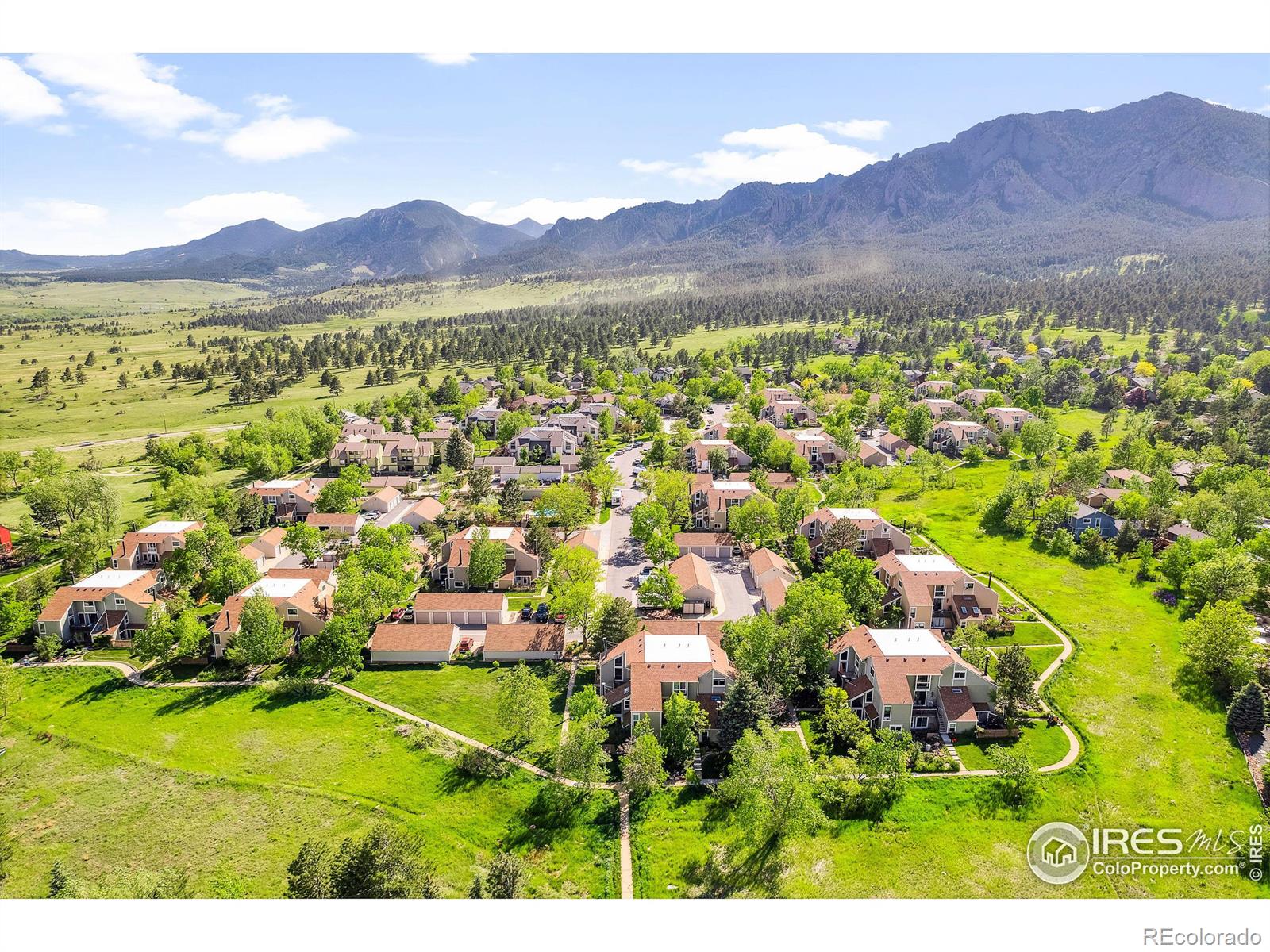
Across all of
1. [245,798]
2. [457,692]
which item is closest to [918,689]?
[457,692]

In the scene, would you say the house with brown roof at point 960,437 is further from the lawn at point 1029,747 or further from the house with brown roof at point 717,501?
the lawn at point 1029,747

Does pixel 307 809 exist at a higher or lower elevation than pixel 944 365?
lower

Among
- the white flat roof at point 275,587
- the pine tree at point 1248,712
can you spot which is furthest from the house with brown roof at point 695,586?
the pine tree at point 1248,712

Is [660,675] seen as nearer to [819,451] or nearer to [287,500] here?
[287,500]

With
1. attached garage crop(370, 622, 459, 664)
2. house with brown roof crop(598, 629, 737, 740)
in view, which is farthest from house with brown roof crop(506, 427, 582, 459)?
house with brown roof crop(598, 629, 737, 740)

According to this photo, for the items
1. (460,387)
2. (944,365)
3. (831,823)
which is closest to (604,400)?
(460,387)

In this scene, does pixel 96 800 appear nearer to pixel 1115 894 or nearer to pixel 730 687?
pixel 730 687

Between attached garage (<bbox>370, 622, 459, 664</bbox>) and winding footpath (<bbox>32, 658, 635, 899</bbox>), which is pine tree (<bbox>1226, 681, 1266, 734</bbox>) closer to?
winding footpath (<bbox>32, 658, 635, 899</bbox>)
